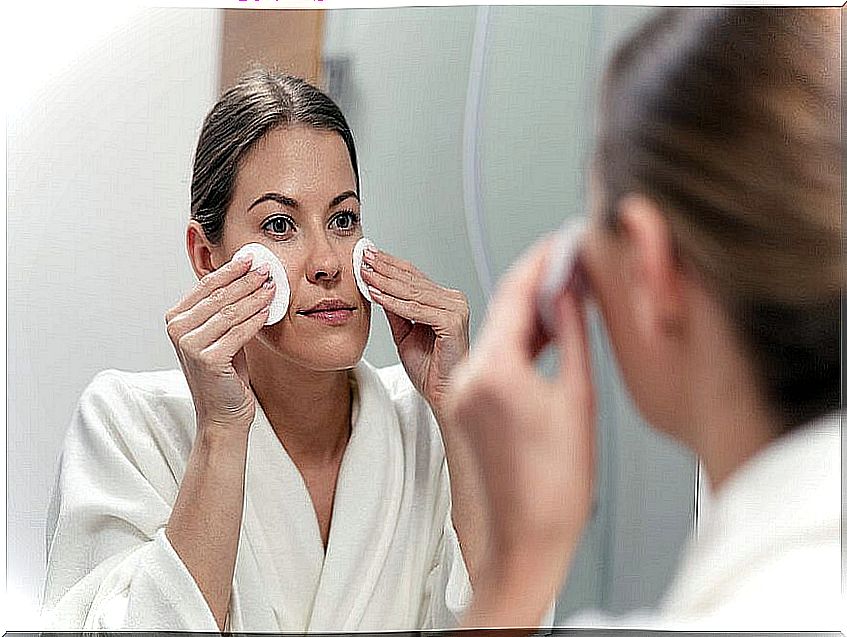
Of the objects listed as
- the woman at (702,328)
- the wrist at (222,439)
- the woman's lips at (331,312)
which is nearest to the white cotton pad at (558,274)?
the woman at (702,328)

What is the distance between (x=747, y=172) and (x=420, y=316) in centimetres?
40

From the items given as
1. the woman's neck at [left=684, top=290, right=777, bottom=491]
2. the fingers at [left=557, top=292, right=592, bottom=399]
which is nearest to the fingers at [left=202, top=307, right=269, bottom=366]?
the fingers at [left=557, top=292, right=592, bottom=399]

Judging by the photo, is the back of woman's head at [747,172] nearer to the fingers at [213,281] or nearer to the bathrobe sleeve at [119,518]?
the fingers at [213,281]

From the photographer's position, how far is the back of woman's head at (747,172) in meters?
0.96

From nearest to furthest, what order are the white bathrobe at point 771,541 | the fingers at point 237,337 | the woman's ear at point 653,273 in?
the white bathrobe at point 771,541 → the woman's ear at point 653,273 → the fingers at point 237,337

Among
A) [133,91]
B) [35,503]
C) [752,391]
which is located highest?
[133,91]

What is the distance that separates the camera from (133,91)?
1249 millimetres

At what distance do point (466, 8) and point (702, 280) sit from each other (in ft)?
1.52

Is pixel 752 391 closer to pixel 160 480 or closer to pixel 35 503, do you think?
pixel 160 480

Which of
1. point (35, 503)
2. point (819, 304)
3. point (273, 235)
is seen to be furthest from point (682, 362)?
point (35, 503)

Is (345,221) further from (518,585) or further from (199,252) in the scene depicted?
(518,585)

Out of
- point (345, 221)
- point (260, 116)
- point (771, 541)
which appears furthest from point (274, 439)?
point (771, 541)

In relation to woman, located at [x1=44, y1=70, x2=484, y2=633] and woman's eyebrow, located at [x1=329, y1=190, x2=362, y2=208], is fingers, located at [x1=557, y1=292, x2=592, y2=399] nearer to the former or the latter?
woman, located at [x1=44, y1=70, x2=484, y2=633]

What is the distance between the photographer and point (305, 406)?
1261 mm
